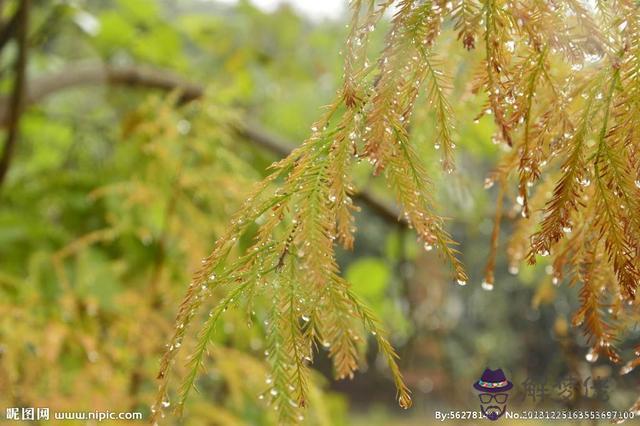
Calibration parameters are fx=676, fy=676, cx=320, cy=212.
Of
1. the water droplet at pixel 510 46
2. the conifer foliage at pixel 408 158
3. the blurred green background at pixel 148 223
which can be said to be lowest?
the conifer foliage at pixel 408 158

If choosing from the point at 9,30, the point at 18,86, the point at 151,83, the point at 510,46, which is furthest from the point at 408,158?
the point at 151,83

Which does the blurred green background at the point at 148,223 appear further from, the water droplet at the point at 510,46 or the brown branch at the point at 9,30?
the water droplet at the point at 510,46

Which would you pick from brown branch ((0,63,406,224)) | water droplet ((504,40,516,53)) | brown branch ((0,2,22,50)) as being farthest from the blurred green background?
water droplet ((504,40,516,53))

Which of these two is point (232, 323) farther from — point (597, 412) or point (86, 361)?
point (597, 412)

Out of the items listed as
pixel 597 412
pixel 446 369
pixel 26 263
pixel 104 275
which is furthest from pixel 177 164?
pixel 597 412

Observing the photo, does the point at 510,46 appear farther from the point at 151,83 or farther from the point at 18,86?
the point at 151,83

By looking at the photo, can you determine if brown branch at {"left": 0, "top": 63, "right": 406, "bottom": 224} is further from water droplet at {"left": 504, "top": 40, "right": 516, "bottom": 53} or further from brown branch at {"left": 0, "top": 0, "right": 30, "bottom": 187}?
water droplet at {"left": 504, "top": 40, "right": 516, "bottom": 53}

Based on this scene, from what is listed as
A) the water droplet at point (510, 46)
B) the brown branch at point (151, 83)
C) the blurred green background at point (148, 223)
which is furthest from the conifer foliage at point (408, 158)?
the brown branch at point (151, 83)
